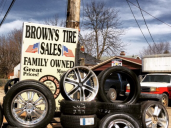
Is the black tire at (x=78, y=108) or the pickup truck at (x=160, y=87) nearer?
the black tire at (x=78, y=108)

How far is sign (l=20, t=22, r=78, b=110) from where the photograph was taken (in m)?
7.24

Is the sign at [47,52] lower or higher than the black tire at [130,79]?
higher

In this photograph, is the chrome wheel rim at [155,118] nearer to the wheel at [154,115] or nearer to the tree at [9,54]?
the wheel at [154,115]

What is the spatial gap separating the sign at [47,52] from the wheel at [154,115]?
277 cm

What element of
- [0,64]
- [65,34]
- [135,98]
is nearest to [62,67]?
[65,34]

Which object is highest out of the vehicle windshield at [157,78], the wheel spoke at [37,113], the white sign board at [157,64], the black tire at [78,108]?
the white sign board at [157,64]

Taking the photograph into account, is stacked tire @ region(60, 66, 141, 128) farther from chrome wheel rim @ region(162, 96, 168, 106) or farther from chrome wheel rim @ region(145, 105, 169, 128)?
chrome wheel rim @ region(162, 96, 168, 106)

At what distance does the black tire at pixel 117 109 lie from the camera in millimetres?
5223

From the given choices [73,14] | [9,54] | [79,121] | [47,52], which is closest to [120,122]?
[79,121]

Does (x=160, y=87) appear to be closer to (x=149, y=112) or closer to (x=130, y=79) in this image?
(x=149, y=112)

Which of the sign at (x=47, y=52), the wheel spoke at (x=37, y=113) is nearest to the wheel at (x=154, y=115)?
the wheel spoke at (x=37, y=113)

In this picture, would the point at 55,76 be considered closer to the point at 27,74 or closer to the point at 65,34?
the point at 27,74

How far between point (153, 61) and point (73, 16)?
8.48 meters

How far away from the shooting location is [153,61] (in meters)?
14.9
